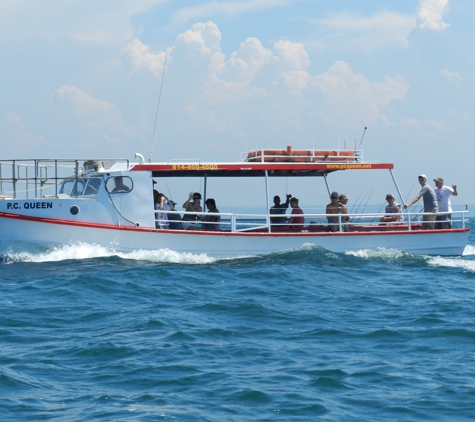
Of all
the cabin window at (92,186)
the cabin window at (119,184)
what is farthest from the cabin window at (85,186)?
the cabin window at (119,184)

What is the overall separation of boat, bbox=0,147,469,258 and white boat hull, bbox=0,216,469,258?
2 centimetres

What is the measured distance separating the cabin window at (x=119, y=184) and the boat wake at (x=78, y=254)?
1.44 meters

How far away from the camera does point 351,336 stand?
9742 mm

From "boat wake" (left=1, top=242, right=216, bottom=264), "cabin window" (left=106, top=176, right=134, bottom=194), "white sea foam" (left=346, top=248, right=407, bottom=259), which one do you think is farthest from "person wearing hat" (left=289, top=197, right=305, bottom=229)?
"cabin window" (left=106, top=176, right=134, bottom=194)

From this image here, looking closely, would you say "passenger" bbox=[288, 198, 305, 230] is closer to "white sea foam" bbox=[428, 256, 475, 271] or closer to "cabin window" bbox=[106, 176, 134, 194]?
"white sea foam" bbox=[428, 256, 475, 271]

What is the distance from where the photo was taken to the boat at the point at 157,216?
1583 cm

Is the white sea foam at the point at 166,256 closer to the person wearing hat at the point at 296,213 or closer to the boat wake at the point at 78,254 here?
the boat wake at the point at 78,254

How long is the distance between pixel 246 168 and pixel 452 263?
5.62 metres

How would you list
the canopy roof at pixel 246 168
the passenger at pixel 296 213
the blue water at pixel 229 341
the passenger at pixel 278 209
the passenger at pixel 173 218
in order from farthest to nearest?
the passenger at pixel 278 209, the passenger at pixel 296 213, the passenger at pixel 173 218, the canopy roof at pixel 246 168, the blue water at pixel 229 341

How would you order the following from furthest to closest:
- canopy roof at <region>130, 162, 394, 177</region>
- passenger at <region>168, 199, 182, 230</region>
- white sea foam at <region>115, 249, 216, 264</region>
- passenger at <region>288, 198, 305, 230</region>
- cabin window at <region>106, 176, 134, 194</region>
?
1. passenger at <region>288, 198, 305, 230</region>
2. passenger at <region>168, 199, 182, 230</region>
3. canopy roof at <region>130, 162, 394, 177</region>
4. cabin window at <region>106, 176, 134, 194</region>
5. white sea foam at <region>115, 249, 216, 264</region>

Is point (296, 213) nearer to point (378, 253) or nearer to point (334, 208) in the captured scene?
point (334, 208)

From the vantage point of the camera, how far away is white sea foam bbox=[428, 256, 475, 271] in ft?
55.3

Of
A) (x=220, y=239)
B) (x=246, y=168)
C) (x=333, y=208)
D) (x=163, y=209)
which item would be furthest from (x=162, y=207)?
(x=333, y=208)

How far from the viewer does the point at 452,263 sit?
17.2 m
